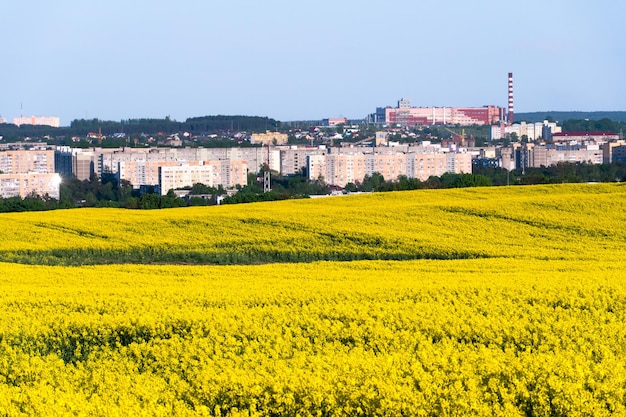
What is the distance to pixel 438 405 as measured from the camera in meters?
8.99

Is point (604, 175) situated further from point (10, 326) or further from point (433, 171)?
point (10, 326)

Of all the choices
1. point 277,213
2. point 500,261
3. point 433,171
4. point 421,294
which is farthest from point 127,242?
point 433,171

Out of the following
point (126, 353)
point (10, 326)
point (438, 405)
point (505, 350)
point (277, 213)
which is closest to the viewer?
point (438, 405)

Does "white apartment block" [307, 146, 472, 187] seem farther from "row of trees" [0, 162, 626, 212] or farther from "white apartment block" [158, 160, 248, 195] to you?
"white apartment block" [158, 160, 248, 195]

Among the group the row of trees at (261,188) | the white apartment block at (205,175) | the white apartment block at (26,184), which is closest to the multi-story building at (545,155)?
the row of trees at (261,188)

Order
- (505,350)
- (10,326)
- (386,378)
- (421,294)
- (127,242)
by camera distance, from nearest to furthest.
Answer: (386,378)
(505,350)
(10,326)
(421,294)
(127,242)

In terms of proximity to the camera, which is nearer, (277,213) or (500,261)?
(500,261)

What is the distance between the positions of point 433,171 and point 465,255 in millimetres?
132796

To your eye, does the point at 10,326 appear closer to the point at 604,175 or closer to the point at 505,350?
the point at 505,350

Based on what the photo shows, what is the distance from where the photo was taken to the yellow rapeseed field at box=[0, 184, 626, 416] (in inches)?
367

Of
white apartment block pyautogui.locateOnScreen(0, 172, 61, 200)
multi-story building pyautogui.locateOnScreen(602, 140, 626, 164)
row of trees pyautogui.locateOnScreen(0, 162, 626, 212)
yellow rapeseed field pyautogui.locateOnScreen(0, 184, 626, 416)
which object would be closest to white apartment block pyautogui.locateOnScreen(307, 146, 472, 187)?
row of trees pyautogui.locateOnScreen(0, 162, 626, 212)

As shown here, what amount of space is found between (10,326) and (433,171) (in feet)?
483

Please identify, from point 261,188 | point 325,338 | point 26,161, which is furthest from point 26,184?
point 325,338

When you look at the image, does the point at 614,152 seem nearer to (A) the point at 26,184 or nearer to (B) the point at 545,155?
(B) the point at 545,155
